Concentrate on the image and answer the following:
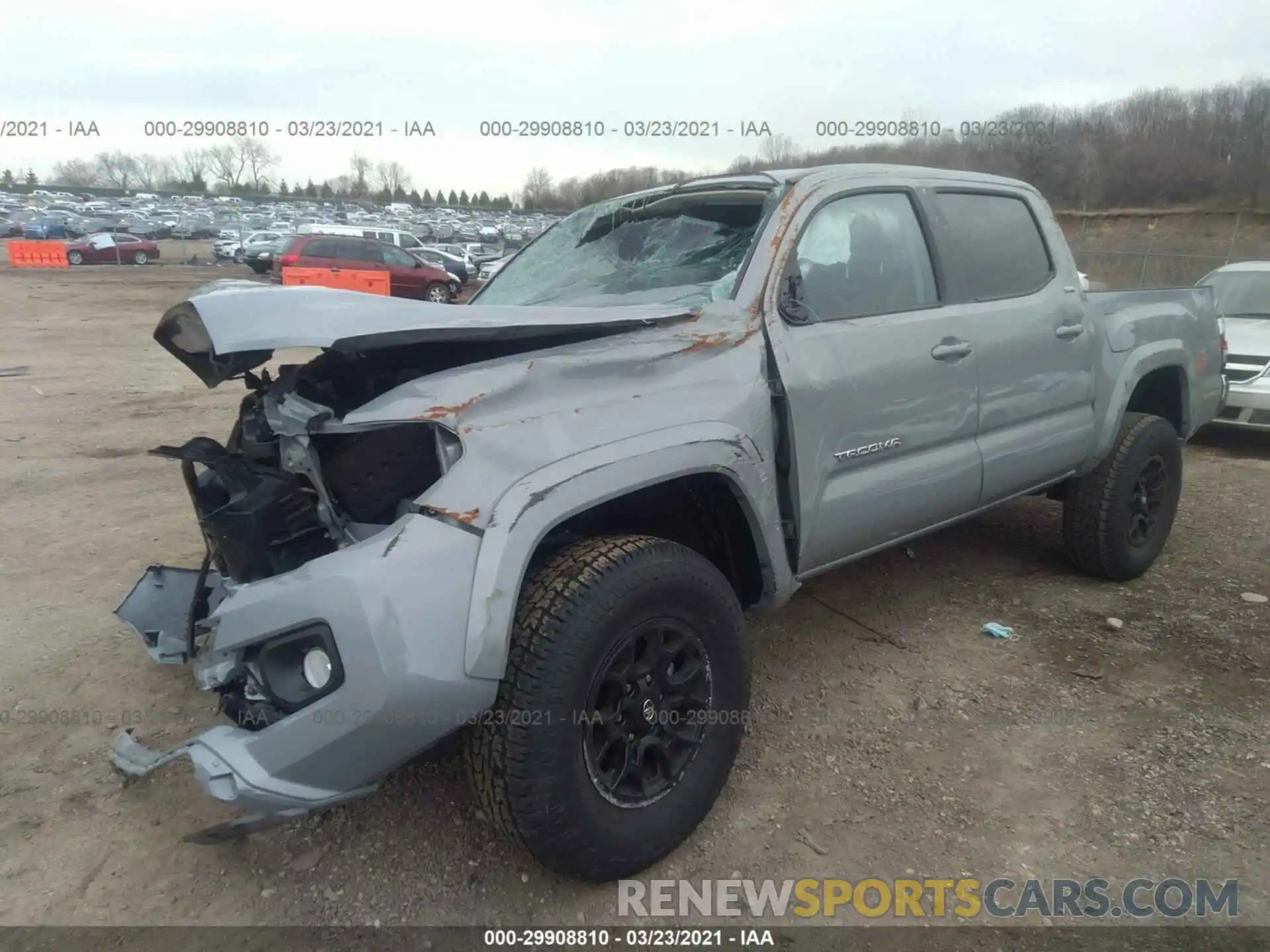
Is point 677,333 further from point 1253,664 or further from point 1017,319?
point 1253,664

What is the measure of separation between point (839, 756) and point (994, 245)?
223 cm

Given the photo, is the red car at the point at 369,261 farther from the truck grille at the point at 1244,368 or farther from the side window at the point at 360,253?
the truck grille at the point at 1244,368

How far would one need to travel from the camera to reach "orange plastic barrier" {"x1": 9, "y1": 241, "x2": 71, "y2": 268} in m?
30.6

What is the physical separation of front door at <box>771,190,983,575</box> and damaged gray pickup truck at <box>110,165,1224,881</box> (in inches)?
0.5

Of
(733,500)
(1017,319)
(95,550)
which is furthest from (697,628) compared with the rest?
(95,550)

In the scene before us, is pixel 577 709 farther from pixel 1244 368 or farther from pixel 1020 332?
pixel 1244 368

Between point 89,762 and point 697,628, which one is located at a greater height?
point 697,628

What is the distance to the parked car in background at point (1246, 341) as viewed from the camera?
7363 millimetres

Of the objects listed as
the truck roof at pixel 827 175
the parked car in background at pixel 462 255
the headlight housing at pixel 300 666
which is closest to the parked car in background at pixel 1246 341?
the truck roof at pixel 827 175

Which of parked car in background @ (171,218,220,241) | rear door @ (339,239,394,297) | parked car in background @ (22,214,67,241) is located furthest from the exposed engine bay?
parked car in background @ (171,218,220,241)

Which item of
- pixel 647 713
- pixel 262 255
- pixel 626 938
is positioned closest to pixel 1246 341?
pixel 647 713

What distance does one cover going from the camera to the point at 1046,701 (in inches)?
132

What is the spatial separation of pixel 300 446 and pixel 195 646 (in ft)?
3.49

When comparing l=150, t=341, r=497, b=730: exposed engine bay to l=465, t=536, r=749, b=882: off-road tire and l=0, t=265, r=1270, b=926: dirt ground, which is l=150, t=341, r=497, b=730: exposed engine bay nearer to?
l=465, t=536, r=749, b=882: off-road tire
